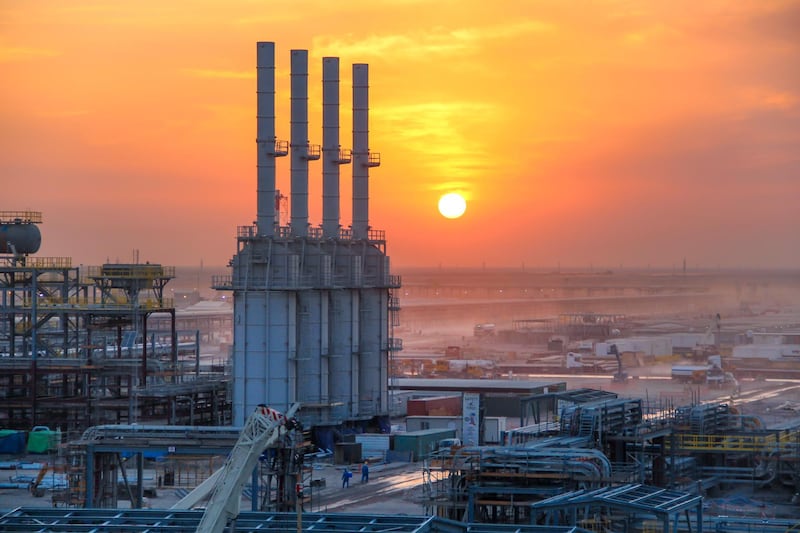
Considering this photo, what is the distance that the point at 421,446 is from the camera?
6488cm

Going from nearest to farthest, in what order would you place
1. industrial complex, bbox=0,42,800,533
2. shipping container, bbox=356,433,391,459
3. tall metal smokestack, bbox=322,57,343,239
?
industrial complex, bbox=0,42,800,533, shipping container, bbox=356,433,391,459, tall metal smokestack, bbox=322,57,343,239

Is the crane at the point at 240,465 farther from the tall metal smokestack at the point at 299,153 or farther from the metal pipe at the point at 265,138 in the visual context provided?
the tall metal smokestack at the point at 299,153

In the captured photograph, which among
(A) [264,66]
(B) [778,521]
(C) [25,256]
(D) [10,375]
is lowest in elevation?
(B) [778,521]

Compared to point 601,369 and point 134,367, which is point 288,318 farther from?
point 601,369

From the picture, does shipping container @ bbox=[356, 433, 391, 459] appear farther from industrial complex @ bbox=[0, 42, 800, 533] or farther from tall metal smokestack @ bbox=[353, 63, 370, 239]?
tall metal smokestack @ bbox=[353, 63, 370, 239]

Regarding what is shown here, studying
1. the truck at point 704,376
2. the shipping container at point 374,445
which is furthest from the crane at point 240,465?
the truck at point 704,376

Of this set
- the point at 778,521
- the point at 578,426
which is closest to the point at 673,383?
the point at 578,426

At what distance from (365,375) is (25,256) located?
69.3 feet

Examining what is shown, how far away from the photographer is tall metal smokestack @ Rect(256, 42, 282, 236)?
222 ft

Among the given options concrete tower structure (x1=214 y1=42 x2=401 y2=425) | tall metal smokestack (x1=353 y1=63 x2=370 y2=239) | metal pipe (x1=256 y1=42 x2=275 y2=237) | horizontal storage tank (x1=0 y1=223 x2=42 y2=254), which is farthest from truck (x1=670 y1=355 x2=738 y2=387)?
horizontal storage tank (x1=0 y1=223 x2=42 y2=254)

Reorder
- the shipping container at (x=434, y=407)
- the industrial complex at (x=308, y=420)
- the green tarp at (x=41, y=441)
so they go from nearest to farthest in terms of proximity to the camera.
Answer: the industrial complex at (x=308, y=420) < the green tarp at (x=41, y=441) < the shipping container at (x=434, y=407)

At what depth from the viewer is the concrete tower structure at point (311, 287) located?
216 ft

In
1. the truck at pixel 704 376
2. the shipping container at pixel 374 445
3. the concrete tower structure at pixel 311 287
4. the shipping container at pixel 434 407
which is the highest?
the concrete tower structure at pixel 311 287

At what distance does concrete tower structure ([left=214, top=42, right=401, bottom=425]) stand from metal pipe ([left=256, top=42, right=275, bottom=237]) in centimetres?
5
